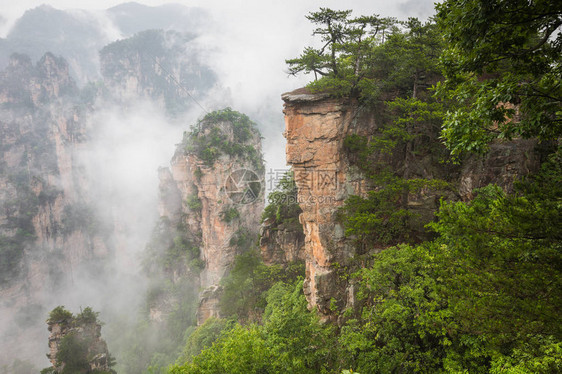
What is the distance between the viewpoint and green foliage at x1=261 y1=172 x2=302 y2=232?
802 inches

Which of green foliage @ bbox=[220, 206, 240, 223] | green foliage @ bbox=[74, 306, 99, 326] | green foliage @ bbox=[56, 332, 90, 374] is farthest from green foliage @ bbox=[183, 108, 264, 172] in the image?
green foliage @ bbox=[56, 332, 90, 374]

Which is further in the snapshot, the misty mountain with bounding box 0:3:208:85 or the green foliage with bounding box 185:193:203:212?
the misty mountain with bounding box 0:3:208:85

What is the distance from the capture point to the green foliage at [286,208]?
66.8ft

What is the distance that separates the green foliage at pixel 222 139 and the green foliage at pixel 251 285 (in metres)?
15.4

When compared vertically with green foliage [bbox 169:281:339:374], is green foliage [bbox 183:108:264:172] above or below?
above

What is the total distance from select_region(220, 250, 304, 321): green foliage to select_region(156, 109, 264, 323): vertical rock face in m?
10.6

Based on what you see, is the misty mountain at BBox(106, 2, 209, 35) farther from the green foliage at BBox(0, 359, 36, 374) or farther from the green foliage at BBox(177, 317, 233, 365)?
the green foliage at BBox(177, 317, 233, 365)

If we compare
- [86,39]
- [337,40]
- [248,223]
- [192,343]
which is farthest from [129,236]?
[86,39]

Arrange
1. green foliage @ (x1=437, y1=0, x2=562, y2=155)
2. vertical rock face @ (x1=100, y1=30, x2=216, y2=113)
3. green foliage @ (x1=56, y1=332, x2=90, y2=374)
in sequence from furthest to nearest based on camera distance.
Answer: vertical rock face @ (x1=100, y1=30, x2=216, y2=113)
green foliage @ (x1=56, y1=332, x2=90, y2=374)
green foliage @ (x1=437, y1=0, x2=562, y2=155)

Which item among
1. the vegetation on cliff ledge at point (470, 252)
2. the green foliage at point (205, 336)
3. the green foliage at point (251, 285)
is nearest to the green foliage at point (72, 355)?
the green foliage at point (205, 336)

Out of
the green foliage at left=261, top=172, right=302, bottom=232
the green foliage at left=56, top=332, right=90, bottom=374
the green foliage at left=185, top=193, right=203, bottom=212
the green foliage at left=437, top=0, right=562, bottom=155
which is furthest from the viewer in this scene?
the green foliage at left=185, top=193, right=203, bottom=212

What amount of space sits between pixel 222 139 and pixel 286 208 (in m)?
17.7

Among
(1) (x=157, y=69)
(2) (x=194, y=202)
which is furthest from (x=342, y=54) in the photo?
(1) (x=157, y=69)

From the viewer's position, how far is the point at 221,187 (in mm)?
33750
